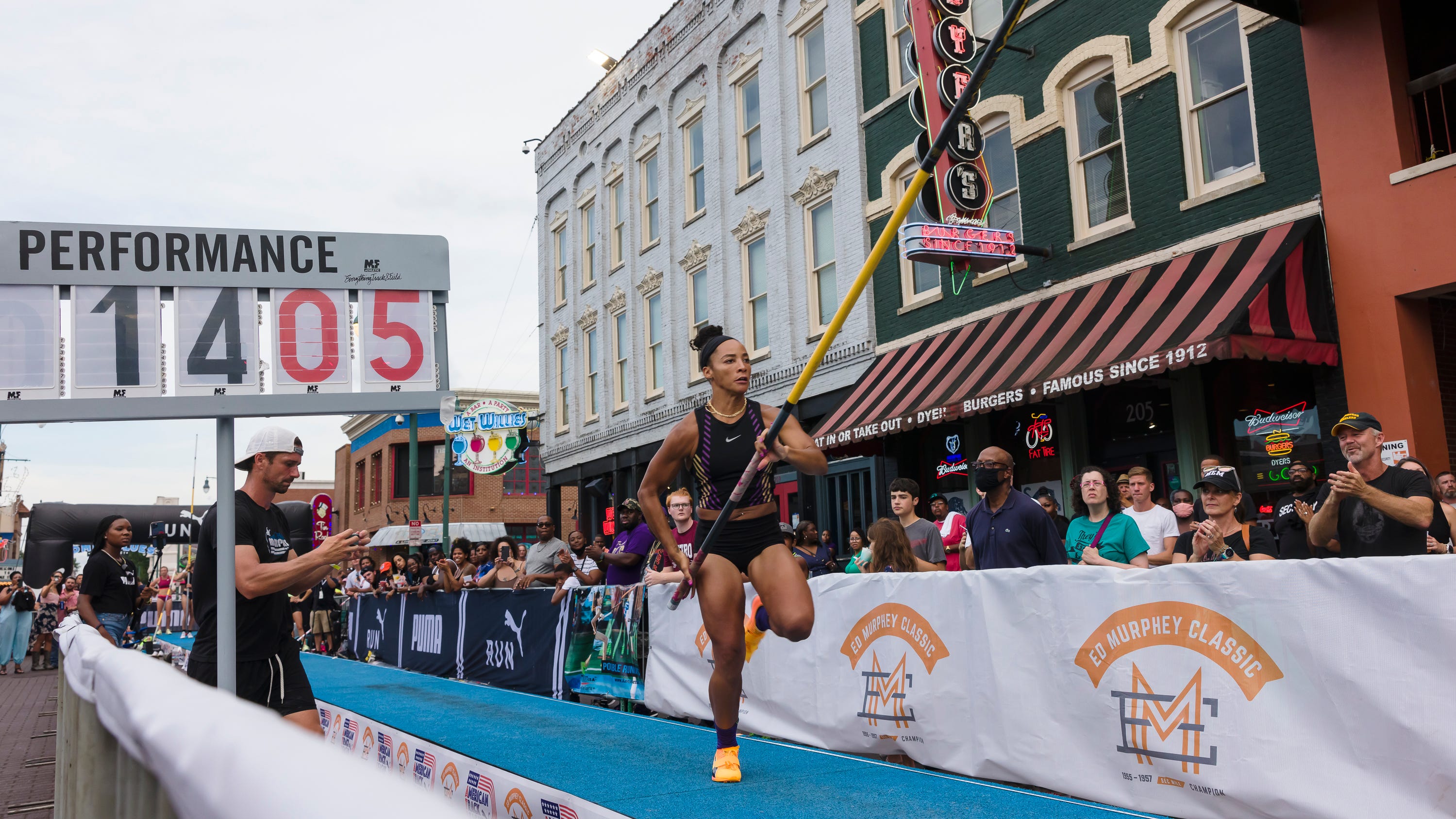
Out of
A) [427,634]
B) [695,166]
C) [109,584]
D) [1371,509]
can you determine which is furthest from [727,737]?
[695,166]

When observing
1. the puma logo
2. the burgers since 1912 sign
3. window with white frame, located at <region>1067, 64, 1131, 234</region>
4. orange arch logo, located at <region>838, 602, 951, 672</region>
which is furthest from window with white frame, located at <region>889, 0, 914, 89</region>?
the burgers since 1912 sign

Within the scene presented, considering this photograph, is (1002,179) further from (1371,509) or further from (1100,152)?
(1371,509)

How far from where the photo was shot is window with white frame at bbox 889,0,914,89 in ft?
55.6

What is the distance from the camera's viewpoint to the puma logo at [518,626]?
38.8 feet

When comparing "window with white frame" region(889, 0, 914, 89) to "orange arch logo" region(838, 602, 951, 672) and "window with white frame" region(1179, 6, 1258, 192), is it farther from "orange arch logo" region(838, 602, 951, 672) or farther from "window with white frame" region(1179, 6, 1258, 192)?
"orange arch logo" region(838, 602, 951, 672)

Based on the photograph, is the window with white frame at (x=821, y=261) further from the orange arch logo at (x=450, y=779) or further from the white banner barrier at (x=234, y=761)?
the white banner barrier at (x=234, y=761)

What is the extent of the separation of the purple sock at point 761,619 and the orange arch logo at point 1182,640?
1.61 m

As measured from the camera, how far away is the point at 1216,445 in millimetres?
12133

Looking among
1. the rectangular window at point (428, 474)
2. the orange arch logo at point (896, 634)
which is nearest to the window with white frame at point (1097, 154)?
the orange arch logo at point (896, 634)

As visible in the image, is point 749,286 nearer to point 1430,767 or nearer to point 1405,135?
point 1405,135

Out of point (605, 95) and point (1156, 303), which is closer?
point (1156, 303)

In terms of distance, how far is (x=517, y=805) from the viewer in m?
5.72

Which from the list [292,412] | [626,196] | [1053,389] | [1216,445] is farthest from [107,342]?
[626,196]

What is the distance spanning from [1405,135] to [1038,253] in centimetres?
437
